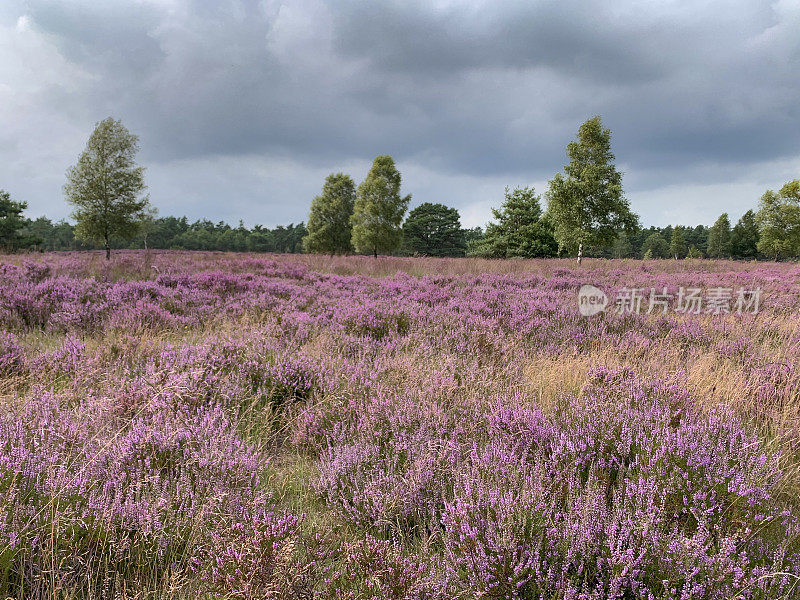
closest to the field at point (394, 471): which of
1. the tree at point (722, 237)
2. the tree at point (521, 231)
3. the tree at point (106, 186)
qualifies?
the tree at point (106, 186)

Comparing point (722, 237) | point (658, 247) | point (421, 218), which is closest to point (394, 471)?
point (421, 218)

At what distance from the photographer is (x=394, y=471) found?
7.68 ft

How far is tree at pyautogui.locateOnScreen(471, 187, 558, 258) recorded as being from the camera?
4044 centimetres

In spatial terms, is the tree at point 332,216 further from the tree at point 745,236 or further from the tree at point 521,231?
the tree at point 745,236

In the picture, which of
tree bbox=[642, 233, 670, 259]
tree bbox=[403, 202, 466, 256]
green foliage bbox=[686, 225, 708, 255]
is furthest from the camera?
green foliage bbox=[686, 225, 708, 255]

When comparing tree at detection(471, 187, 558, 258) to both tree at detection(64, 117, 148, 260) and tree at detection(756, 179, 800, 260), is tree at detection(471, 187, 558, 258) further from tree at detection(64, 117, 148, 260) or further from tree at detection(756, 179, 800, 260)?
tree at detection(64, 117, 148, 260)

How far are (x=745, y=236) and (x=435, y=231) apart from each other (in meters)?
52.0

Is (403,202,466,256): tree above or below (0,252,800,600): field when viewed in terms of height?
above

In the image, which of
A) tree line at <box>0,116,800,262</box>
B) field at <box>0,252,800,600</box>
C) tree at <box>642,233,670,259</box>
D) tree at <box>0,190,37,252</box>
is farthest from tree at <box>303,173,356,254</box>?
tree at <box>642,233,670,259</box>

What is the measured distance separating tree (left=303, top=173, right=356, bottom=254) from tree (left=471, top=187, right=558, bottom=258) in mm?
14537

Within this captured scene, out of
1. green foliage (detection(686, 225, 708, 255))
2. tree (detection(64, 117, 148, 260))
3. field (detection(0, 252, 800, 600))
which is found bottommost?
field (detection(0, 252, 800, 600))

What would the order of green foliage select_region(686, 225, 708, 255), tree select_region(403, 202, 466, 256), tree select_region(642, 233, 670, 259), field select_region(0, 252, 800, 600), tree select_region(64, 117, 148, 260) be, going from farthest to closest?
green foliage select_region(686, 225, 708, 255) < tree select_region(642, 233, 670, 259) < tree select_region(403, 202, 466, 256) < tree select_region(64, 117, 148, 260) < field select_region(0, 252, 800, 600)

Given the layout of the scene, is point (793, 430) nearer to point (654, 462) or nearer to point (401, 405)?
point (654, 462)

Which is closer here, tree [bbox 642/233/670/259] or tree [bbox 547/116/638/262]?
tree [bbox 547/116/638/262]
